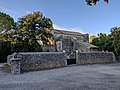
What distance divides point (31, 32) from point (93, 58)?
471 inches

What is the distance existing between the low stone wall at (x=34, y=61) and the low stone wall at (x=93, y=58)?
137 inches

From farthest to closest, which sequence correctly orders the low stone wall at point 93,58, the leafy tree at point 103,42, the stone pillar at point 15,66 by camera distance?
the leafy tree at point 103,42
the low stone wall at point 93,58
the stone pillar at point 15,66

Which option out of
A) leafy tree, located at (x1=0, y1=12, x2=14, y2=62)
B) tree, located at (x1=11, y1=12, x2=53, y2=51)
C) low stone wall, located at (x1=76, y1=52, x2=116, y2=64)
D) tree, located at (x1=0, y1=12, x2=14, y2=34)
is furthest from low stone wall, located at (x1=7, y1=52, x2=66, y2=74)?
tree, located at (x1=0, y1=12, x2=14, y2=34)

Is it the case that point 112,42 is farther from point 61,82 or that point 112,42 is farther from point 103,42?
Answer: point 61,82

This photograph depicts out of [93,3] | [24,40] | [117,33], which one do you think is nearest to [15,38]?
[24,40]

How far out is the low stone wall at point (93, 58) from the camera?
26.6 meters

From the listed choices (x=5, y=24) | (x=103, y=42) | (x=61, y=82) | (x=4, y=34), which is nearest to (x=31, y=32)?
(x=4, y=34)

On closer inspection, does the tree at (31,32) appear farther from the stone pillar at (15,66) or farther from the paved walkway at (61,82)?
the paved walkway at (61,82)

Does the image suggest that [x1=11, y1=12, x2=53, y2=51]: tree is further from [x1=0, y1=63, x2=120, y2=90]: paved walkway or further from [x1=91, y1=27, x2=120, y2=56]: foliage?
[x1=0, y1=63, x2=120, y2=90]: paved walkway

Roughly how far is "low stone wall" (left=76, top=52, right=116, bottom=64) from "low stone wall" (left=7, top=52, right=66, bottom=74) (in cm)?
348

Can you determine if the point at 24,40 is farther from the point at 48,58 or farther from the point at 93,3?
the point at 93,3

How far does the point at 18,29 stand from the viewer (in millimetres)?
33844

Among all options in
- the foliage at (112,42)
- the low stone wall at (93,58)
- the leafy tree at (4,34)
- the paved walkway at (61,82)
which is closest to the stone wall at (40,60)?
the low stone wall at (93,58)

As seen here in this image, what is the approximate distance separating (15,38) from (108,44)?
1897cm
